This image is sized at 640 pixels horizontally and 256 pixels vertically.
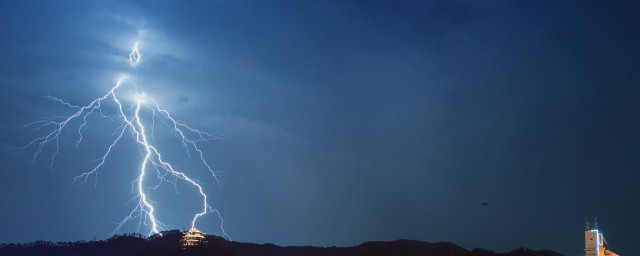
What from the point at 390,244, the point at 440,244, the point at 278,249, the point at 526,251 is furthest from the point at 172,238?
the point at 526,251

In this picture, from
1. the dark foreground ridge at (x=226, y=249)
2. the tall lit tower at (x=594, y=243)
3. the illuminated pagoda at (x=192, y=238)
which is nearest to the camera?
the tall lit tower at (x=594, y=243)

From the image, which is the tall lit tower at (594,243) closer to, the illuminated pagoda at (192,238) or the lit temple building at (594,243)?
the lit temple building at (594,243)

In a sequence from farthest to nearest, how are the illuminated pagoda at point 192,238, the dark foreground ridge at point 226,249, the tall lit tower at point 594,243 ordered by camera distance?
the dark foreground ridge at point 226,249
the illuminated pagoda at point 192,238
the tall lit tower at point 594,243

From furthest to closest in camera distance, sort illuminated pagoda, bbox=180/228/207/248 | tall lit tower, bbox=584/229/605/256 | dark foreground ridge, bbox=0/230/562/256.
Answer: dark foreground ridge, bbox=0/230/562/256, illuminated pagoda, bbox=180/228/207/248, tall lit tower, bbox=584/229/605/256

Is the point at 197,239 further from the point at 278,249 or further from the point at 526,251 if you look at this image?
the point at 526,251

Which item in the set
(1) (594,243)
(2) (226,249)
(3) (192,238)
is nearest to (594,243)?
(1) (594,243)

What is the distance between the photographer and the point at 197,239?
2870cm

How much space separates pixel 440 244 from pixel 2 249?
29715 millimetres

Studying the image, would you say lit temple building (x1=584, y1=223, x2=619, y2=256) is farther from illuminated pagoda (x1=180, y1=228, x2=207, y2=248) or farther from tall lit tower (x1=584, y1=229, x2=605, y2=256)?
illuminated pagoda (x1=180, y1=228, x2=207, y2=248)

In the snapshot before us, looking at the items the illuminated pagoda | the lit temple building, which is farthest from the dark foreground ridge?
the lit temple building

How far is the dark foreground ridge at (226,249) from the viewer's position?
36.5 metres

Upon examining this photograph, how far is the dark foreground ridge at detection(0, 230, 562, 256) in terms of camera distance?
36.5m

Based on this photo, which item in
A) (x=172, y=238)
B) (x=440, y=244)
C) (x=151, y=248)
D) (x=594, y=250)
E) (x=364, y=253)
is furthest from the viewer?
(x=440, y=244)

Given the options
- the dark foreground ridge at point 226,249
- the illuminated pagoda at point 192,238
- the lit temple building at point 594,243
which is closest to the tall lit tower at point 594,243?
the lit temple building at point 594,243
